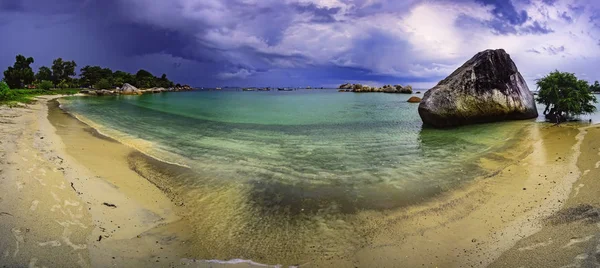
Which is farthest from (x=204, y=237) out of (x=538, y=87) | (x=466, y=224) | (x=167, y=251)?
(x=538, y=87)

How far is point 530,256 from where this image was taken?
5.36 meters

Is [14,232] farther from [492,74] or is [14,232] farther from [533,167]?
[492,74]

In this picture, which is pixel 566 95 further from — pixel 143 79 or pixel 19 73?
pixel 143 79

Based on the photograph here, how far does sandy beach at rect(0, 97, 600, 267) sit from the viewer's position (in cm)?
543

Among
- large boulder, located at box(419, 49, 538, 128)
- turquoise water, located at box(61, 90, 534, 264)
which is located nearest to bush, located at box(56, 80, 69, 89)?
turquoise water, located at box(61, 90, 534, 264)

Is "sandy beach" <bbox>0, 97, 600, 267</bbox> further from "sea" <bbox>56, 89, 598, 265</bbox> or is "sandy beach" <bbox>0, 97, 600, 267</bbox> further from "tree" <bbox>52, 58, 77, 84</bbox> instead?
"tree" <bbox>52, 58, 77, 84</bbox>

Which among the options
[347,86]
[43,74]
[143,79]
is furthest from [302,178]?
[347,86]

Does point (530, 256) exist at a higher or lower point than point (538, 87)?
lower

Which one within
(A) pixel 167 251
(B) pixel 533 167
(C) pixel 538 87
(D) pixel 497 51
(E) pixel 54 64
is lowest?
(A) pixel 167 251

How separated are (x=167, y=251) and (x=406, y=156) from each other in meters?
10.4

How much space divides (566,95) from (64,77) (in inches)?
5214

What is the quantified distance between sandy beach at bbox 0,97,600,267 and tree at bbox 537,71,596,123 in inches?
533

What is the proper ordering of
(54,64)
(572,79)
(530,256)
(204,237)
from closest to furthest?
1. (530,256)
2. (204,237)
3. (572,79)
4. (54,64)

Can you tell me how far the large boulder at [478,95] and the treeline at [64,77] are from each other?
317 feet
